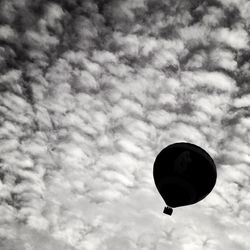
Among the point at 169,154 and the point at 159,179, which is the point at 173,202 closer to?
the point at 159,179

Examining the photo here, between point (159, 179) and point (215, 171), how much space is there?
4.90ft

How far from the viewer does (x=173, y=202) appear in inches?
364

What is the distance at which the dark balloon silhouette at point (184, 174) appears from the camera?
886 centimetres

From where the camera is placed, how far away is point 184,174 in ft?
29.0

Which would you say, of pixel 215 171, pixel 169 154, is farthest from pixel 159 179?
pixel 215 171

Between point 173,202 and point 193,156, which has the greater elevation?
point 193,156

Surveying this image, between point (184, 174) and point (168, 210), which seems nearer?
point (184, 174)

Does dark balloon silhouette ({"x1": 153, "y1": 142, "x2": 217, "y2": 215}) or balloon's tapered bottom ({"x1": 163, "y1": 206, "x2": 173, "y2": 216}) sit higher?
dark balloon silhouette ({"x1": 153, "y1": 142, "x2": 217, "y2": 215})

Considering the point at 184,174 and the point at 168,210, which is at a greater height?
the point at 184,174

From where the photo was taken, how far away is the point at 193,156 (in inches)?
353

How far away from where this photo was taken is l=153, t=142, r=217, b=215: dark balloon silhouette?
8.86 meters

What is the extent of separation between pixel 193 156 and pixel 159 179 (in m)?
1.09

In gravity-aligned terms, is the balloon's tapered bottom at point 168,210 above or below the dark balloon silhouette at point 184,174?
below

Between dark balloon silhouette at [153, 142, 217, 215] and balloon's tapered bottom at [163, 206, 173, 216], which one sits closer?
dark balloon silhouette at [153, 142, 217, 215]
